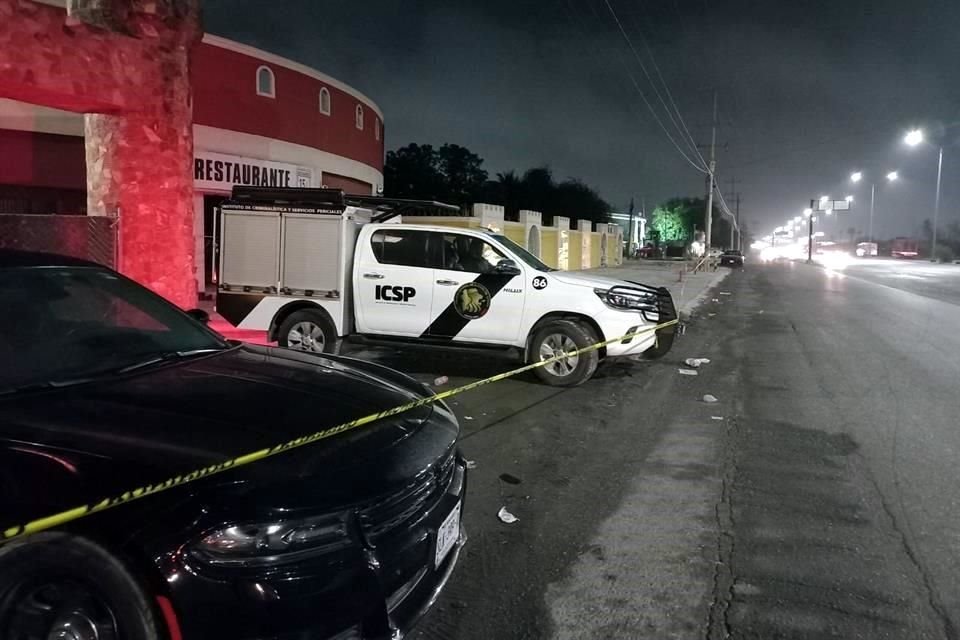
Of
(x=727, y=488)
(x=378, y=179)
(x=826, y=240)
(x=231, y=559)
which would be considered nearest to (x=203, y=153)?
(x=378, y=179)

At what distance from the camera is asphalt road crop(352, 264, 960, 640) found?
3.48 meters

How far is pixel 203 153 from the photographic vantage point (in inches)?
687

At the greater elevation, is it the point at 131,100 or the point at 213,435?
the point at 131,100

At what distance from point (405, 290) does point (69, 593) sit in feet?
21.6

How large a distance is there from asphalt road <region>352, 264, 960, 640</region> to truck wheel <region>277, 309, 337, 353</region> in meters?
1.22

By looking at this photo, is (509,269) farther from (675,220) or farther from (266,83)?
(675,220)

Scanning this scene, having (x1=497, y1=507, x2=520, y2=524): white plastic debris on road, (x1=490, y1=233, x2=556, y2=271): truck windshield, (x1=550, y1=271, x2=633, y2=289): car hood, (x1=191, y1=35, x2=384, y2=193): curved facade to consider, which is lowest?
(x1=497, y1=507, x2=520, y2=524): white plastic debris on road

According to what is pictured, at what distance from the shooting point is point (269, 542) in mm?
2385

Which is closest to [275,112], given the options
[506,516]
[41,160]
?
[41,160]

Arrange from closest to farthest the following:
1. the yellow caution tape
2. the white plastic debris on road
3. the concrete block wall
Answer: the yellow caution tape
the white plastic debris on road
the concrete block wall

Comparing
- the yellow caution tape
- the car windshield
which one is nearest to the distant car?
the car windshield

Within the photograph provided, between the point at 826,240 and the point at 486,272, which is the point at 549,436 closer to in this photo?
the point at 486,272

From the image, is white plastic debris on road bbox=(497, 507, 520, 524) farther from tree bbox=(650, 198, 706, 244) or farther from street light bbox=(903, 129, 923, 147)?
tree bbox=(650, 198, 706, 244)

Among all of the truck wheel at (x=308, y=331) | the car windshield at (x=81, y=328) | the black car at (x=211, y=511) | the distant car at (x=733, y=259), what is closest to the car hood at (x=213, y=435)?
the black car at (x=211, y=511)
